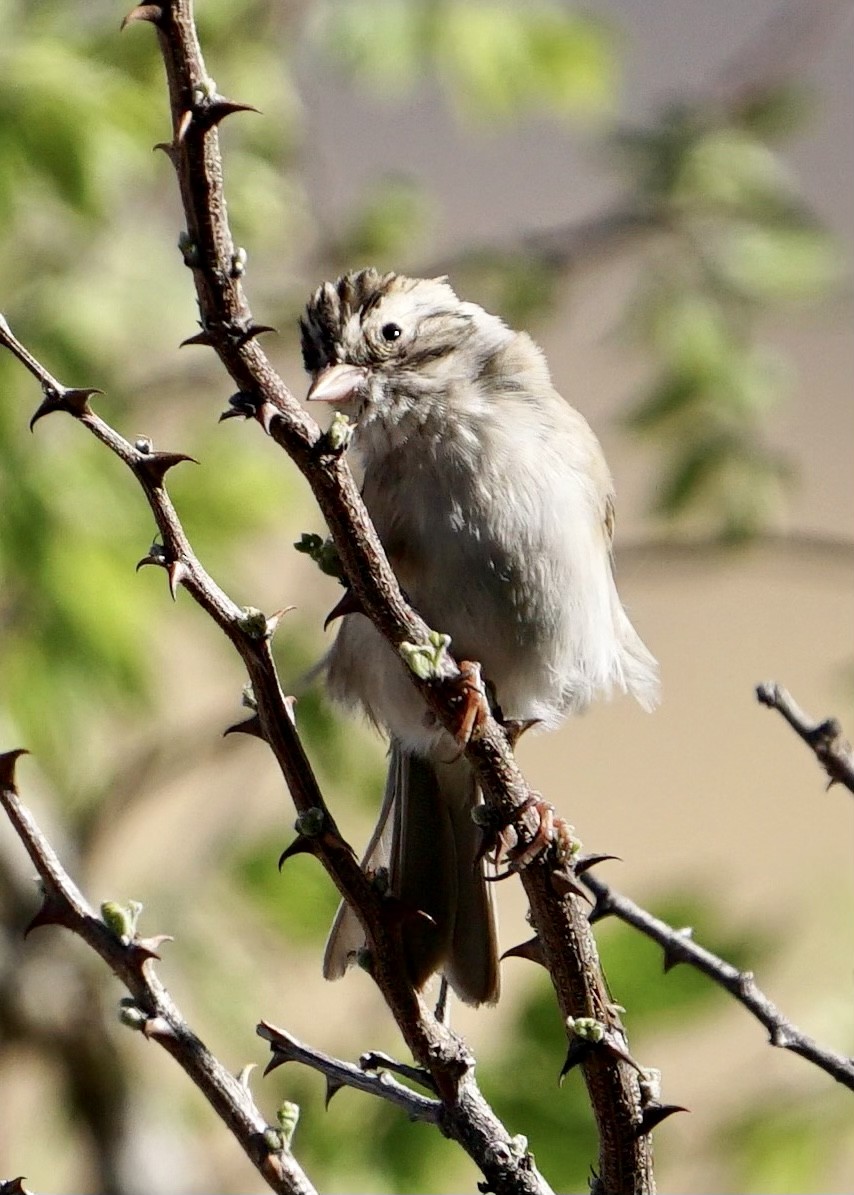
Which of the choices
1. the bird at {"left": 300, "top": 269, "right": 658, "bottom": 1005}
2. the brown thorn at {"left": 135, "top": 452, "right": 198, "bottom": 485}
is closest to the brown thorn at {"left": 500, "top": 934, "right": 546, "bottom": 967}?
the brown thorn at {"left": 135, "top": 452, "right": 198, "bottom": 485}

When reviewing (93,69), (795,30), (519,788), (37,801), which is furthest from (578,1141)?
(795,30)

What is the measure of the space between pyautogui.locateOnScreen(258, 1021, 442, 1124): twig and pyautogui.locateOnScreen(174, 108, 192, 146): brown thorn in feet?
2.45

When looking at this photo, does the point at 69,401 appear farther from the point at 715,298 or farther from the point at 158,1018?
the point at 715,298

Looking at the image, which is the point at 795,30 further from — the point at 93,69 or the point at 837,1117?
the point at 837,1117

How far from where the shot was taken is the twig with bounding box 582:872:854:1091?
1.40 metres

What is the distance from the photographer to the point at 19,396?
3195 millimetres

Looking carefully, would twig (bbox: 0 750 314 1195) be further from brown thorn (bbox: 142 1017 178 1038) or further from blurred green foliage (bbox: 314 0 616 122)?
blurred green foliage (bbox: 314 0 616 122)

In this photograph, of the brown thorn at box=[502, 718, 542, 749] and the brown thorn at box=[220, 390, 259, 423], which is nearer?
the brown thorn at box=[220, 390, 259, 423]

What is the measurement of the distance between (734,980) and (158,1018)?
513 mm

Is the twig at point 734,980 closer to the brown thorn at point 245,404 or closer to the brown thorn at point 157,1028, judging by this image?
the brown thorn at point 157,1028

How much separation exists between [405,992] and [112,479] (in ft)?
6.82

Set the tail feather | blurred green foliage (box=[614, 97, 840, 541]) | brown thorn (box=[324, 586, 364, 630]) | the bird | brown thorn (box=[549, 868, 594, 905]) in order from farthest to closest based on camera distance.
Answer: blurred green foliage (box=[614, 97, 840, 541]) → the bird → the tail feather → brown thorn (box=[549, 868, 594, 905]) → brown thorn (box=[324, 586, 364, 630])

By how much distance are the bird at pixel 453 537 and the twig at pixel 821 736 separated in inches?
39.1

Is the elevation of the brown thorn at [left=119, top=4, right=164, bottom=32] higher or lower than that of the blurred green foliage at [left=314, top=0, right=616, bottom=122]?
lower
